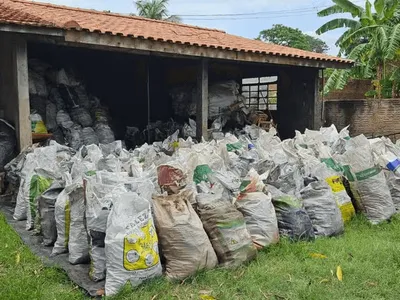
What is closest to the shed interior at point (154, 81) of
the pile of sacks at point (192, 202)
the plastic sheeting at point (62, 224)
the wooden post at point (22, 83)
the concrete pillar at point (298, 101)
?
the concrete pillar at point (298, 101)

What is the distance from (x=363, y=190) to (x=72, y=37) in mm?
3819

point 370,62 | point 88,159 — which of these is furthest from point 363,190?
point 370,62

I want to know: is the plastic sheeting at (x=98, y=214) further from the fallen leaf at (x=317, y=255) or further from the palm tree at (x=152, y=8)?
the palm tree at (x=152, y=8)

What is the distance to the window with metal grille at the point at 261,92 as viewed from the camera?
10552 millimetres

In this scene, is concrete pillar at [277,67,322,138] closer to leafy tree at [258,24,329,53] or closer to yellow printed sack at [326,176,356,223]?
yellow printed sack at [326,176,356,223]

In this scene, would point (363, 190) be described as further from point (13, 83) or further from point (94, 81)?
point (94, 81)

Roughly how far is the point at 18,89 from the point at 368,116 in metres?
8.82

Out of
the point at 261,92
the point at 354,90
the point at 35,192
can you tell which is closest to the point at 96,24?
the point at 35,192

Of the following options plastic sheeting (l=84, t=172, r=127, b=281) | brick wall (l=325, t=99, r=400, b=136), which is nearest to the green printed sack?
plastic sheeting (l=84, t=172, r=127, b=281)

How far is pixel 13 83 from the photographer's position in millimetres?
5898

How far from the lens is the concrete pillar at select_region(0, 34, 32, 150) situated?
5.40 meters

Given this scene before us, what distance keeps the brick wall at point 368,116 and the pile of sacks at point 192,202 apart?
5901 mm

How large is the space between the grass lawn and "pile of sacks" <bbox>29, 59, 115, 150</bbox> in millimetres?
4269

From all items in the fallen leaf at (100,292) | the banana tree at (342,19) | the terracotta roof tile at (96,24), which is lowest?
the fallen leaf at (100,292)
